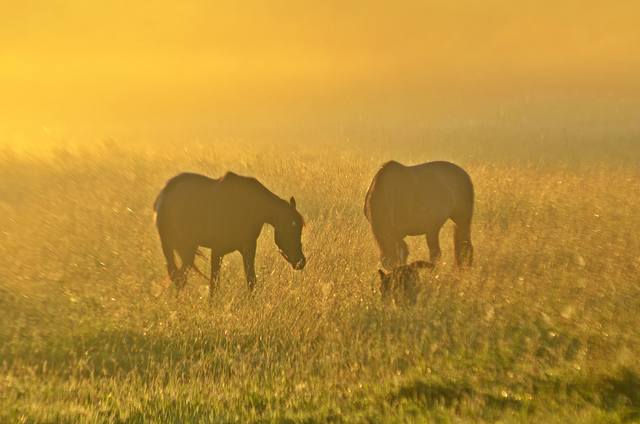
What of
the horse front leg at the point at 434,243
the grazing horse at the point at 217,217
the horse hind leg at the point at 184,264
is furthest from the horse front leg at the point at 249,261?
the horse front leg at the point at 434,243

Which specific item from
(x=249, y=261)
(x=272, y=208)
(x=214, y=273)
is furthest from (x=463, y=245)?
(x=214, y=273)

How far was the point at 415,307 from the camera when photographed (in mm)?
9422

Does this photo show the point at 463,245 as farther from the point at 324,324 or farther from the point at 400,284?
the point at 324,324

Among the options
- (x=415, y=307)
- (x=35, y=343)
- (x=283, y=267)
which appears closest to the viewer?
(x=35, y=343)

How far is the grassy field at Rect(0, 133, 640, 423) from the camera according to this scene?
6746 mm

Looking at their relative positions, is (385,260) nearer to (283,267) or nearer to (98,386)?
(283,267)

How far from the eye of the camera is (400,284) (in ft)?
31.1

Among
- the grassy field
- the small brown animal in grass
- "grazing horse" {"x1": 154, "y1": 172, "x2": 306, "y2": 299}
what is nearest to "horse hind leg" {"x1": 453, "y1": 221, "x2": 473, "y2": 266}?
the grassy field

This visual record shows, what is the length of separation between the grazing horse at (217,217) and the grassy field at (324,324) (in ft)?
2.16

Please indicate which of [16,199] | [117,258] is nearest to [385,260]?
[117,258]

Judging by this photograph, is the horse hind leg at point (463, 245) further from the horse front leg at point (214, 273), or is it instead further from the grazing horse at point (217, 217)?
the horse front leg at point (214, 273)

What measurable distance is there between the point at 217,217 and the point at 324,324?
2388mm

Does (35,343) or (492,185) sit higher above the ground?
(35,343)

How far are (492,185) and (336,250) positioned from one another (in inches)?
318
